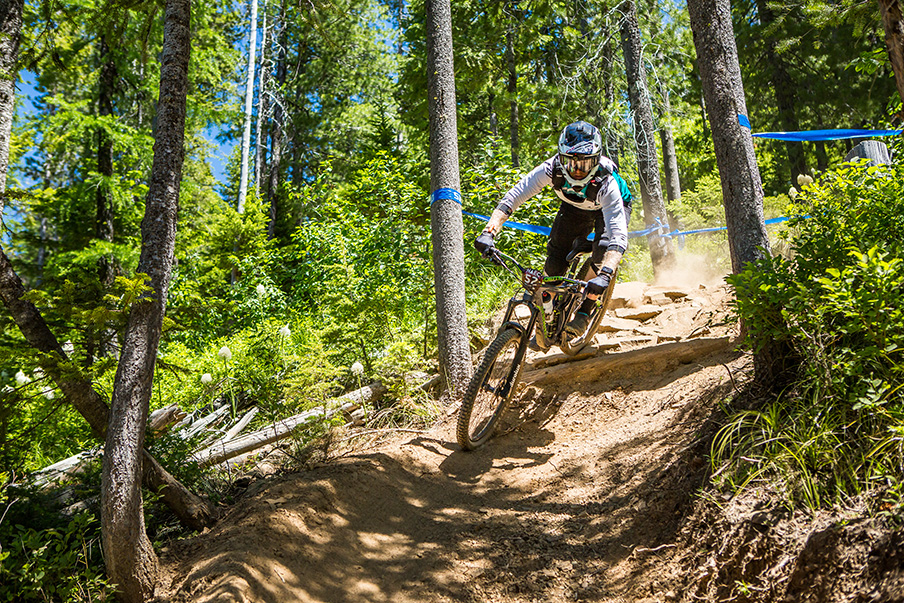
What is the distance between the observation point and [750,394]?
3.78 m

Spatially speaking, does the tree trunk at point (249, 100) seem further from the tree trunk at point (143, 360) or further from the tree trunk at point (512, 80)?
the tree trunk at point (143, 360)

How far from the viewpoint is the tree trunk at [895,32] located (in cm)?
282

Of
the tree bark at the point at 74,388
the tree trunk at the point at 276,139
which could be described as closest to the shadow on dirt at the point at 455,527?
the tree bark at the point at 74,388

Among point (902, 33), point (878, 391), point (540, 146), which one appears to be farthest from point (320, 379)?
point (540, 146)

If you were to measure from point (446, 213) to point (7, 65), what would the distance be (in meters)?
3.75

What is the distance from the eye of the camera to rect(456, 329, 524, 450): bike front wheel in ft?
15.4

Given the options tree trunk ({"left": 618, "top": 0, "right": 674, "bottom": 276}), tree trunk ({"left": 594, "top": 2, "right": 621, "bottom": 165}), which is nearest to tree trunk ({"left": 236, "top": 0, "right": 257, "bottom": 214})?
tree trunk ({"left": 594, "top": 2, "right": 621, "bottom": 165})

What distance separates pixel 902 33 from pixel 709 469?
2.49m

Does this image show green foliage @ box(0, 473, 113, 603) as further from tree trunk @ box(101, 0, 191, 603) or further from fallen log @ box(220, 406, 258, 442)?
fallen log @ box(220, 406, 258, 442)

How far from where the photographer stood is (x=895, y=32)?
2855 millimetres

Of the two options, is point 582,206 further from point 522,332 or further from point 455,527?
point 455,527

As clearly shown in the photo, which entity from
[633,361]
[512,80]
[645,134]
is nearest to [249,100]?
[512,80]

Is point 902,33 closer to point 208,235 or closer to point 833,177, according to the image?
point 833,177

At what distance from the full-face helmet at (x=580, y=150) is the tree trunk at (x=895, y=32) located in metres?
2.03
